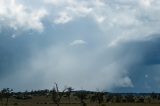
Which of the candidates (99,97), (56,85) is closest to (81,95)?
(99,97)

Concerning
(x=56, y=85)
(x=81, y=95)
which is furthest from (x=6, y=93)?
(x=56, y=85)

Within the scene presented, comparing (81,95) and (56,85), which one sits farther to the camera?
(81,95)

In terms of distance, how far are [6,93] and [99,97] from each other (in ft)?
143

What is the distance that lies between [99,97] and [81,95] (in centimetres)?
1700

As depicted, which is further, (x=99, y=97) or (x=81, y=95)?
(x=81, y=95)

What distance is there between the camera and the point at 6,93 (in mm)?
183750

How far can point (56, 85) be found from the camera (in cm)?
11269

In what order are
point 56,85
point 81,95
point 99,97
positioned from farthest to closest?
point 81,95 → point 99,97 → point 56,85

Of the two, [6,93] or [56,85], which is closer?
[56,85]

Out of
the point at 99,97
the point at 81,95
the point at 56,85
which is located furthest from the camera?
the point at 81,95

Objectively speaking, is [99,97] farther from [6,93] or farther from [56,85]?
[56,85]

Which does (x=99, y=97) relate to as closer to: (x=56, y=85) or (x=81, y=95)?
(x=81, y=95)

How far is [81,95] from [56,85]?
79469 mm

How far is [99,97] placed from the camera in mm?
176000
